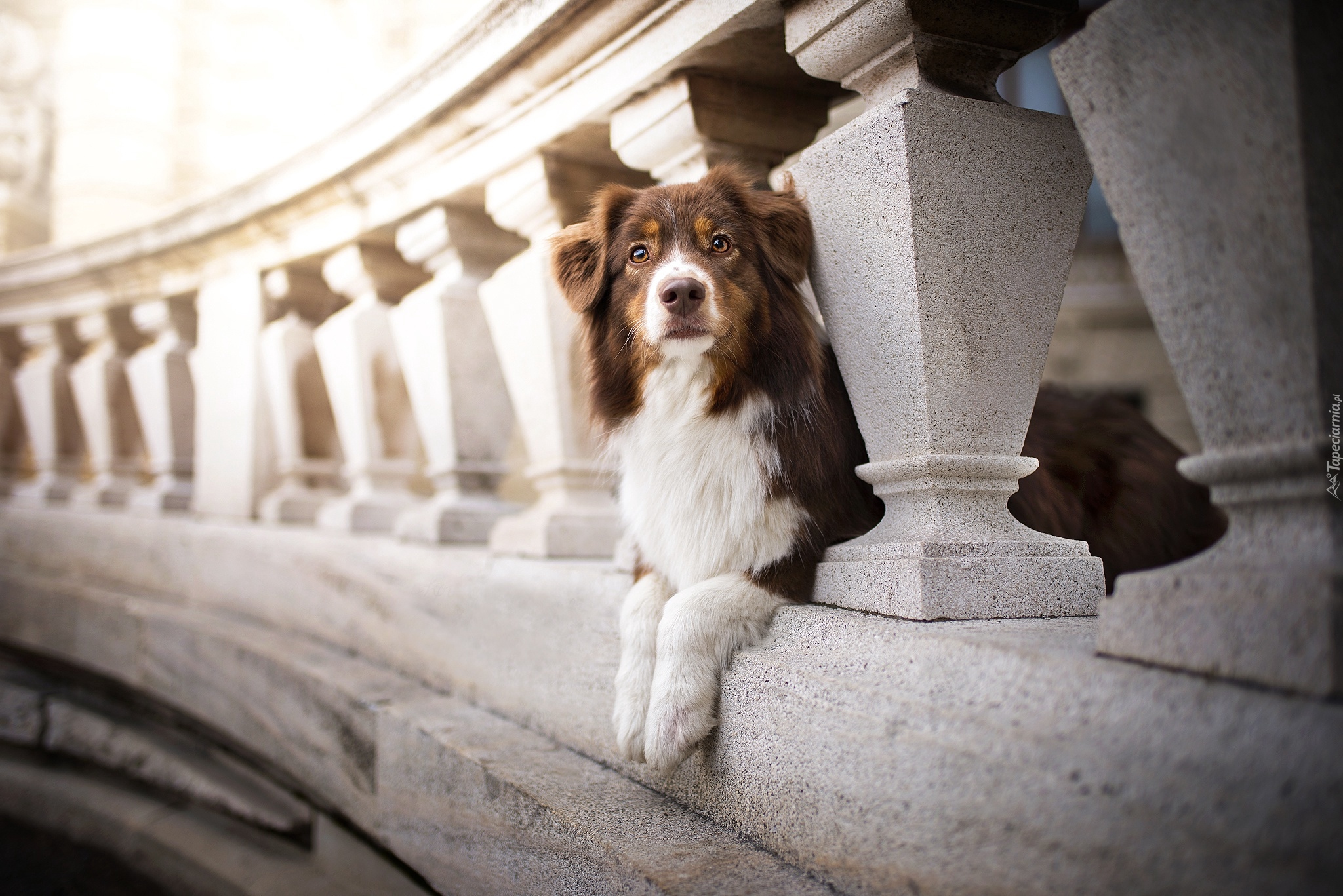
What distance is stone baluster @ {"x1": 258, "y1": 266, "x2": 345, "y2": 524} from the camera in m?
3.53

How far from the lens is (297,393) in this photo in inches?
139

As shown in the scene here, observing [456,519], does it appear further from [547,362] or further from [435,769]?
[435,769]

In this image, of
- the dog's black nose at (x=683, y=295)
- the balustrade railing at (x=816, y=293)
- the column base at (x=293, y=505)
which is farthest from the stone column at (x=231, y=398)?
the dog's black nose at (x=683, y=295)

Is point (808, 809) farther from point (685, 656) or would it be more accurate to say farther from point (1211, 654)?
point (1211, 654)

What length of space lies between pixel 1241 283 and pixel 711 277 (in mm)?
934

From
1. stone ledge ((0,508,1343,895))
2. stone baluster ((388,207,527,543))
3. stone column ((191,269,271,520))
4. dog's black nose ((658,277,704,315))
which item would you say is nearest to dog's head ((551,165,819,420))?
dog's black nose ((658,277,704,315))

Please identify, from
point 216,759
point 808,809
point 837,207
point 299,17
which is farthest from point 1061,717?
point 299,17

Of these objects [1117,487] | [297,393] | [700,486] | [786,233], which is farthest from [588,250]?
[297,393]

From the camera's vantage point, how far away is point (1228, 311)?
99cm

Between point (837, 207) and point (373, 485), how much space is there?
2.40 meters

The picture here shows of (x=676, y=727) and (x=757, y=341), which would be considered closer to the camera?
(x=676, y=727)

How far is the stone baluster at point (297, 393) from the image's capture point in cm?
353

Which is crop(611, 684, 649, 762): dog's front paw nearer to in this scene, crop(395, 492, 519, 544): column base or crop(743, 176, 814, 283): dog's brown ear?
crop(743, 176, 814, 283): dog's brown ear

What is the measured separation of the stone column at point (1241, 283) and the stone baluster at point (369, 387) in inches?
105
